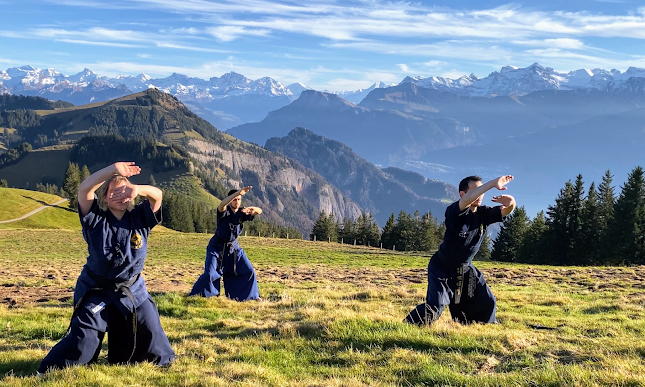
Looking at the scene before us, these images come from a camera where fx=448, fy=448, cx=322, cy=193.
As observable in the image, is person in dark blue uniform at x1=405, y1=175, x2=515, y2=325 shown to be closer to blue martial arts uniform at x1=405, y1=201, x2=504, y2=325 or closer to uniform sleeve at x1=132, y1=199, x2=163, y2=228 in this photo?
blue martial arts uniform at x1=405, y1=201, x2=504, y2=325

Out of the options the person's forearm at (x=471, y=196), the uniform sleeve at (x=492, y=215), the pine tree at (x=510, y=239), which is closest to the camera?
the person's forearm at (x=471, y=196)

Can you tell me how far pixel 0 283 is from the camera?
17.3m

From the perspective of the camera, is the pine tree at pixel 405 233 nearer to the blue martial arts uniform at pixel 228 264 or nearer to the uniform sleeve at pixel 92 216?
the blue martial arts uniform at pixel 228 264

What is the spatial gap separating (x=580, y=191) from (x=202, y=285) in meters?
53.5

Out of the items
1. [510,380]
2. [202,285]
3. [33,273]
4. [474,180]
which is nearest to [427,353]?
[510,380]

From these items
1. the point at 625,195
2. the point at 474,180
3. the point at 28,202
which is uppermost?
the point at 625,195

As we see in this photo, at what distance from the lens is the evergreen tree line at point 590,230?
4772 cm

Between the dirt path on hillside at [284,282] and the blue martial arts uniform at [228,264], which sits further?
the dirt path on hillside at [284,282]

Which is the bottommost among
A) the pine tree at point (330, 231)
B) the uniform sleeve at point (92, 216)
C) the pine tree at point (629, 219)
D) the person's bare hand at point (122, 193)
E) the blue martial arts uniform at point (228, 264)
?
the pine tree at point (330, 231)

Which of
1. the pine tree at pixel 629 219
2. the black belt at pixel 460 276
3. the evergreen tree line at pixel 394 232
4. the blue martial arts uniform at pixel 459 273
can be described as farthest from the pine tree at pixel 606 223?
the black belt at pixel 460 276

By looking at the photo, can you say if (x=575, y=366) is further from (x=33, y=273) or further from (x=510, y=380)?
(x=33, y=273)

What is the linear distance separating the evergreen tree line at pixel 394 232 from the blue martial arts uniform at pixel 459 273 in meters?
66.5

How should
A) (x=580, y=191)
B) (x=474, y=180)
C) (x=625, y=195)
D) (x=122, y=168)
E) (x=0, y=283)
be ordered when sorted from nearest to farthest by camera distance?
(x=122, y=168) → (x=474, y=180) → (x=0, y=283) → (x=625, y=195) → (x=580, y=191)

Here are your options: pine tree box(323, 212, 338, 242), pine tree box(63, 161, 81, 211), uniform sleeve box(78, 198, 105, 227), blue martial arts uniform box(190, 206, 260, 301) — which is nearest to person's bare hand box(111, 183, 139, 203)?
uniform sleeve box(78, 198, 105, 227)
